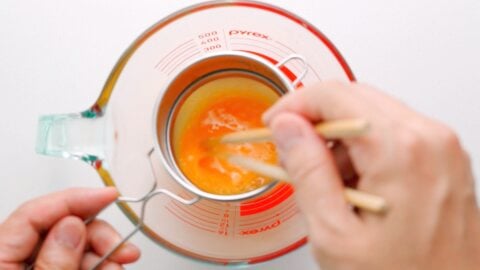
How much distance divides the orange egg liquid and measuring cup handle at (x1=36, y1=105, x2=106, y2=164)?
86mm

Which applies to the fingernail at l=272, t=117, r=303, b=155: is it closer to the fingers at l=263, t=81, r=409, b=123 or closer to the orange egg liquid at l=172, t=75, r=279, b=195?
the fingers at l=263, t=81, r=409, b=123

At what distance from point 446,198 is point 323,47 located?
0.26 metres

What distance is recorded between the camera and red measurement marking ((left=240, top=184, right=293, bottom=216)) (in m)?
0.62

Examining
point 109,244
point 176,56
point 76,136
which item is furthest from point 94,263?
point 176,56

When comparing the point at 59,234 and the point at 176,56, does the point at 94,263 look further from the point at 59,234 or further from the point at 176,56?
the point at 176,56

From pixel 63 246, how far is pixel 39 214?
49 mm

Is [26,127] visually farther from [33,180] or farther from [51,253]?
[51,253]

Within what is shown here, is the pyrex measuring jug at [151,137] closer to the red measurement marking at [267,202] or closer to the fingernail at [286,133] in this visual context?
the red measurement marking at [267,202]

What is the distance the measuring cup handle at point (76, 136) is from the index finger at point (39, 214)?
0.17 ft

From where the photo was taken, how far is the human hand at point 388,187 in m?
0.41

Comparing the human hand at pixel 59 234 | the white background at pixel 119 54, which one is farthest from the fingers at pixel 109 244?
the white background at pixel 119 54

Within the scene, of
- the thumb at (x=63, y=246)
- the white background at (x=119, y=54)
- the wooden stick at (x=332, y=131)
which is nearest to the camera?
the wooden stick at (x=332, y=131)

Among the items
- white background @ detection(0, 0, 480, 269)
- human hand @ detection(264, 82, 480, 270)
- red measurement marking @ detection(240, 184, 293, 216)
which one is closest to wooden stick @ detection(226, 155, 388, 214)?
human hand @ detection(264, 82, 480, 270)

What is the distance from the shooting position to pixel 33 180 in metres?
0.72
